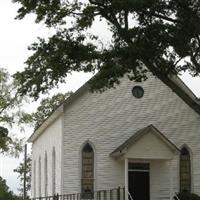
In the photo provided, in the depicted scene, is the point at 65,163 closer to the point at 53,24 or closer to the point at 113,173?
the point at 113,173

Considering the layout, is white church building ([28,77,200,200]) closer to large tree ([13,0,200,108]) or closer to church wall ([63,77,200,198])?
church wall ([63,77,200,198])

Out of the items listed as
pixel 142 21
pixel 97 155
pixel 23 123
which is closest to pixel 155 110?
pixel 97 155

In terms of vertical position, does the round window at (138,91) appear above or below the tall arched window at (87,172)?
above

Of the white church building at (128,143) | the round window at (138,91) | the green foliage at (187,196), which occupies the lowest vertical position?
the green foliage at (187,196)

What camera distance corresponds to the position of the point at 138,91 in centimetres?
3269

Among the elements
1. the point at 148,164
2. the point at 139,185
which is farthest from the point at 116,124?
the point at 139,185

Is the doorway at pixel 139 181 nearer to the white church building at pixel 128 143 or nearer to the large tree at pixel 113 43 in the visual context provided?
the white church building at pixel 128 143

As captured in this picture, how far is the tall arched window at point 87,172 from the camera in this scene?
30.6 metres

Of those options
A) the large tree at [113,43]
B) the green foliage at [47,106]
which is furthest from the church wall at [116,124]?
the green foliage at [47,106]

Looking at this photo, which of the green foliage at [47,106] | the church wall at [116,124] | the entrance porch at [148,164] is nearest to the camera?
the entrance porch at [148,164]

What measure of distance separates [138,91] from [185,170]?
5101 mm

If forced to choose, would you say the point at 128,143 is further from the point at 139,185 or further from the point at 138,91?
the point at 138,91

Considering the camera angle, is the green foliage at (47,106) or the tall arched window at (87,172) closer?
the tall arched window at (87,172)

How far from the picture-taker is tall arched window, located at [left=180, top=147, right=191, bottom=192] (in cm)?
3206
